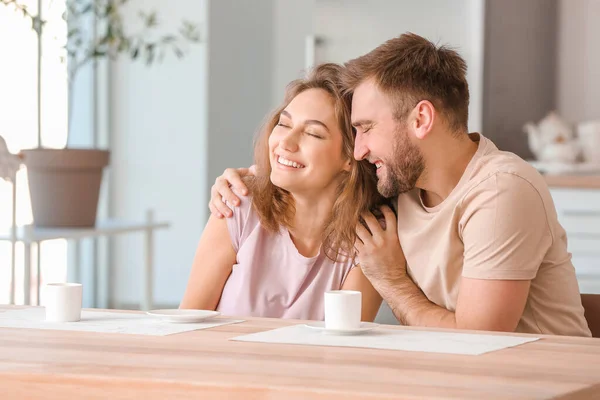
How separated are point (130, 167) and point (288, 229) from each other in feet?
10.6

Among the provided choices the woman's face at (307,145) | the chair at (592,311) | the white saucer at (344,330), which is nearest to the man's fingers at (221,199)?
the woman's face at (307,145)

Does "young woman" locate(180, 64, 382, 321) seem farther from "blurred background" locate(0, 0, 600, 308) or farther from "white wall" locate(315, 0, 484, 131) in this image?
"white wall" locate(315, 0, 484, 131)

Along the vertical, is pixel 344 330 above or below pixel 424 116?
below

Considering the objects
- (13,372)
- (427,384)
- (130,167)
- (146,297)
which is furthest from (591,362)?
(130,167)

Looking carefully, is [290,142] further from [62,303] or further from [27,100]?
[27,100]

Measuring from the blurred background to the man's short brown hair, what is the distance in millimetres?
2129

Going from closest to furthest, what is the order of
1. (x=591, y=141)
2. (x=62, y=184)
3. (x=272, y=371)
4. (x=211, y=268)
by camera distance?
(x=272, y=371)
(x=211, y=268)
(x=62, y=184)
(x=591, y=141)

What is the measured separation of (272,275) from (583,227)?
2186mm

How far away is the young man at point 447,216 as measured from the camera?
1966mm

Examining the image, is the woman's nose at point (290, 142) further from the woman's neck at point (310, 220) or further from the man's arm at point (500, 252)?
the man's arm at point (500, 252)

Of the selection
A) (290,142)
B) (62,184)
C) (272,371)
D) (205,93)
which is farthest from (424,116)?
(205,93)

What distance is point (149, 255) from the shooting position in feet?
14.8

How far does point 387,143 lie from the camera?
2.21m

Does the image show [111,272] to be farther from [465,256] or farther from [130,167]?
[465,256]
